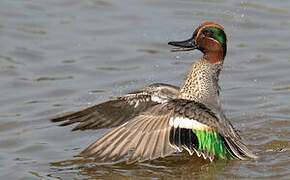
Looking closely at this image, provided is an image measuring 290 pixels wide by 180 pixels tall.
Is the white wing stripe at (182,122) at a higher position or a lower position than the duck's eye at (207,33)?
lower

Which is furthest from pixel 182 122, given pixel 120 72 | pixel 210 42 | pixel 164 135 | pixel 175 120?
pixel 120 72

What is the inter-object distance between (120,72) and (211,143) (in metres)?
3.48

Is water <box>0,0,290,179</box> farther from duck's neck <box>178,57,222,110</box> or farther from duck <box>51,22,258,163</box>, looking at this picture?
duck's neck <box>178,57,222,110</box>

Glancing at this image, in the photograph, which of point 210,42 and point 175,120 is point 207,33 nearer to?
point 210,42

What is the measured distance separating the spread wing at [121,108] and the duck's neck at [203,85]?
0.51ft

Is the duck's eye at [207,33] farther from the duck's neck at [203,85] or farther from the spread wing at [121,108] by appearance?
the spread wing at [121,108]

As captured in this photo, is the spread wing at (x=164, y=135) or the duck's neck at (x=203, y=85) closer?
the spread wing at (x=164, y=135)

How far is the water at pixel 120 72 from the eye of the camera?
284 inches

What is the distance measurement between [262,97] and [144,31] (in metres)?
2.87

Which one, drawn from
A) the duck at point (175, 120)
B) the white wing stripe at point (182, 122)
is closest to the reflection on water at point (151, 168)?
the duck at point (175, 120)

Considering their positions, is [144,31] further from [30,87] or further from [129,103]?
[129,103]

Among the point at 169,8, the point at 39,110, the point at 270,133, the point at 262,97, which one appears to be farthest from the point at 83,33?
the point at 270,133

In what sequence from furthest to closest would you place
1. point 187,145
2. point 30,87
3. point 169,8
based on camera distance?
point 169,8
point 30,87
point 187,145

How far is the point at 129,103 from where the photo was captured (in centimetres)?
755
